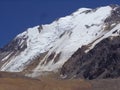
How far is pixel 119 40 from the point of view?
15800 cm

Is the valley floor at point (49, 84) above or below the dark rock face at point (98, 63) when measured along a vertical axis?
below

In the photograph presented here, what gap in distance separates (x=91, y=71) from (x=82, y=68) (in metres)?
8.82

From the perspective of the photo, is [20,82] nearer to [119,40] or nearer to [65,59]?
[119,40]

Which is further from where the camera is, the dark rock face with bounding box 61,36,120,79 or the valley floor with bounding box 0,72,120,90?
A: the dark rock face with bounding box 61,36,120,79

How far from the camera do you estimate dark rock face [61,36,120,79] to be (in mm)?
141250

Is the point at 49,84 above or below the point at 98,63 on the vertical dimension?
below

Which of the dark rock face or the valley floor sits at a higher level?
the dark rock face

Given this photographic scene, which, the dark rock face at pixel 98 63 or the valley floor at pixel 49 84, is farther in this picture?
the dark rock face at pixel 98 63

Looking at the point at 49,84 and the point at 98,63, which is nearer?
the point at 49,84

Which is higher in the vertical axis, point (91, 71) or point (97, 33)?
point (97, 33)

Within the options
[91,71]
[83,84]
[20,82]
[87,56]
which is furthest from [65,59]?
[20,82]

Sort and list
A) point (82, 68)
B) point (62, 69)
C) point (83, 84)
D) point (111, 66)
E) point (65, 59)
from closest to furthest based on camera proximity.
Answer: point (83, 84) → point (111, 66) → point (82, 68) → point (62, 69) → point (65, 59)

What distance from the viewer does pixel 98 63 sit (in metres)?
149

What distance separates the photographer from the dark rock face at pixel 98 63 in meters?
141
